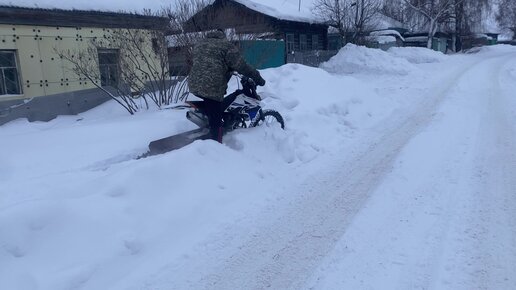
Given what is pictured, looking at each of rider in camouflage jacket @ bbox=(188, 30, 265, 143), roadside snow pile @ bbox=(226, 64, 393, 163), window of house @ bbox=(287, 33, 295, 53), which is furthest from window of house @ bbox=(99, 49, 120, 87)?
window of house @ bbox=(287, 33, 295, 53)

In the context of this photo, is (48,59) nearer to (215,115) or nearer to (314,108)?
(314,108)

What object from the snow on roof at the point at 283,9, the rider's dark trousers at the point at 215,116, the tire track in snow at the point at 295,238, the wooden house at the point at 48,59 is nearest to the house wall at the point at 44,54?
the wooden house at the point at 48,59

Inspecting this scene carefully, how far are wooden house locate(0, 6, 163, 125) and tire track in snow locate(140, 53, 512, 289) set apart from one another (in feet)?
27.9

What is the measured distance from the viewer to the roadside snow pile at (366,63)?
70.1 ft

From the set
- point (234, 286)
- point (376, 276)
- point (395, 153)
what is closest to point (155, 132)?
point (395, 153)

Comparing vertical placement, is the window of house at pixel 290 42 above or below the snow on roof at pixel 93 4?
below

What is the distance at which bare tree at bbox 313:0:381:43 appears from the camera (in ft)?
86.7

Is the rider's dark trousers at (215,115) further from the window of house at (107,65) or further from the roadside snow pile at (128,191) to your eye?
the window of house at (107,65)

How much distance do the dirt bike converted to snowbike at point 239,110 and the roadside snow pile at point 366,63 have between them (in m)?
15.2

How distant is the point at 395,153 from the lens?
6934mm

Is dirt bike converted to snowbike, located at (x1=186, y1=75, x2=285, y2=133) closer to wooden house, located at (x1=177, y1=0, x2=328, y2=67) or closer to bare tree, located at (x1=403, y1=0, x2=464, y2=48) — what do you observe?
wooden house, located at (x1=177, y1=0, x2=328, y2=67)

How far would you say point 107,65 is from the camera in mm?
13680

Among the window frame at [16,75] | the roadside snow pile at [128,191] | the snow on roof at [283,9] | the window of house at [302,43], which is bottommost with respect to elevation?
the roadside snow pile at [128,191]

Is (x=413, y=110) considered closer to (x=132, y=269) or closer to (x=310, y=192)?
(x=310, y=192)
